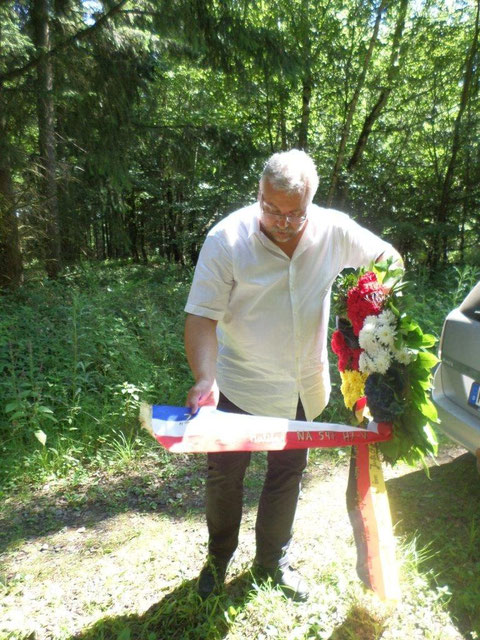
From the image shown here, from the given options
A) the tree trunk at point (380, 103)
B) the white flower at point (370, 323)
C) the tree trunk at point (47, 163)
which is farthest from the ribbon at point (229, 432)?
the tree trunk at point (380, 103)

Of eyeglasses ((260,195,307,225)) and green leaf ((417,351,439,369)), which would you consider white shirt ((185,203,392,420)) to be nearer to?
eyeglasses ((260,195,307,225))

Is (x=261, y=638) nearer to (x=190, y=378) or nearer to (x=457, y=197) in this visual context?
(x=190, y=378)

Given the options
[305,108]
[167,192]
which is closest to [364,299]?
[305,108]

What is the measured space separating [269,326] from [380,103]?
9.48m

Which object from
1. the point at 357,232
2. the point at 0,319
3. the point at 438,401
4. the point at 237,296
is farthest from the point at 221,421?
the point at 0,319

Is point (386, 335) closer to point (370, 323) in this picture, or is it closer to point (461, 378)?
point (370, 323)

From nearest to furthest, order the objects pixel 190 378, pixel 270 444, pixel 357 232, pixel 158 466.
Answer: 1. pixel 270 444
2. pixel 357 232
3. pixel 158 466
4. pixel 190 378

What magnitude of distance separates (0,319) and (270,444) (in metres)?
4.15

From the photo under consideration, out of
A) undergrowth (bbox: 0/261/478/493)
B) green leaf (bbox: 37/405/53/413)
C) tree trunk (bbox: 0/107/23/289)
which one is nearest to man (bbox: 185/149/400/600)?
undergrowth (bbox: 0/261/478/493)

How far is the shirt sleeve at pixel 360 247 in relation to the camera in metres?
2.29

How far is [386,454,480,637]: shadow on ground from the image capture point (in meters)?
2.48

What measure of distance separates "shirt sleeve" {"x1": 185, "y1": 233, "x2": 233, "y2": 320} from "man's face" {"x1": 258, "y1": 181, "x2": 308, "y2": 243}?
21 cm

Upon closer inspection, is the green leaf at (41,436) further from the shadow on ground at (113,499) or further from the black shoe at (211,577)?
the black shoe at (211,577)

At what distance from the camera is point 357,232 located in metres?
2.30
